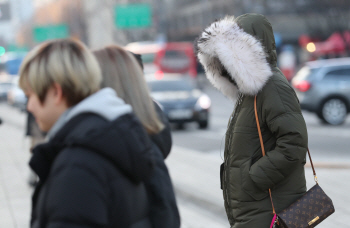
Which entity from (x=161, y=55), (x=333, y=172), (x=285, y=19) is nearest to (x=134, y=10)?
(x=161, y=55)

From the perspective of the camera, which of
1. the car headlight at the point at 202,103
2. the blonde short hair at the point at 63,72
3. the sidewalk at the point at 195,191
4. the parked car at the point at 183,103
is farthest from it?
the car headlight at the point at 202,103

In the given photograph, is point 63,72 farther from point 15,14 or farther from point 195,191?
point 15,14

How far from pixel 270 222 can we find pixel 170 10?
7662 cm

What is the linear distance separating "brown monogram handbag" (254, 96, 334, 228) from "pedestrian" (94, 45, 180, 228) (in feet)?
2.57

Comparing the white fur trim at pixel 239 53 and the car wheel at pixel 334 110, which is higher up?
the white fur trim at pixel 239 53

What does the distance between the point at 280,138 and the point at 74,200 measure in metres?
1.45

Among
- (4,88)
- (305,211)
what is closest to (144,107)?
(305,211)

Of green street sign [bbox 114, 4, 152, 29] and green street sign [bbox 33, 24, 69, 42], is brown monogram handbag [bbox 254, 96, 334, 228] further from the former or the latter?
green street sign [bbox 33, 24, 69, 42]

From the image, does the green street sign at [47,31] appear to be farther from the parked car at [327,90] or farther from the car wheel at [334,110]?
the car wheel at [334,110]

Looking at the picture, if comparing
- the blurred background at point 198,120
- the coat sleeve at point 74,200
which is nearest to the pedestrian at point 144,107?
the blurred background at point 198,120

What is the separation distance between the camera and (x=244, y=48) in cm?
290

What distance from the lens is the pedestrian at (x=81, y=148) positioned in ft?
5.26

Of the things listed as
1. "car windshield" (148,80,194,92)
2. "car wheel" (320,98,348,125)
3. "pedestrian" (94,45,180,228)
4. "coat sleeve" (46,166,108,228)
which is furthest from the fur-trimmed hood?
"car windshield" (148,80,194,92)

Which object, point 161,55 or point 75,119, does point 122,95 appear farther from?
→ point 161,55
